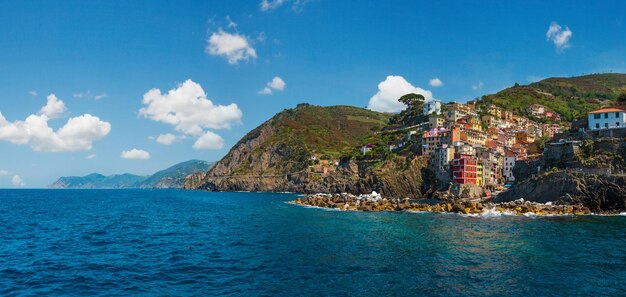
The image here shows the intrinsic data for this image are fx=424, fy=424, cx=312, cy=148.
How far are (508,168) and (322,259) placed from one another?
111642 millimetres

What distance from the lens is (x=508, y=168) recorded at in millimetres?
127938

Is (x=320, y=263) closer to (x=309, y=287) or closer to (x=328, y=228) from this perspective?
(x=309, y=287)

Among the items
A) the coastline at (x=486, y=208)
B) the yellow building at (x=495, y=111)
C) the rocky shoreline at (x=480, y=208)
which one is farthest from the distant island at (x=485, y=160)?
the rocky shoreline at (x=480, y=208)

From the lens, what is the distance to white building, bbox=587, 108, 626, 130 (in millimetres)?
93375

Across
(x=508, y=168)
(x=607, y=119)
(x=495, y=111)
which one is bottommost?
(x=508, y=168)

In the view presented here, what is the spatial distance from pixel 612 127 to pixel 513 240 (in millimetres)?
64677

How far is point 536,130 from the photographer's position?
16325cm

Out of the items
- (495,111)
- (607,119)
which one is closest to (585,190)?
(607,119)

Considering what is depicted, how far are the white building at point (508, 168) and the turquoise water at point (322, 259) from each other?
7396 centimetres

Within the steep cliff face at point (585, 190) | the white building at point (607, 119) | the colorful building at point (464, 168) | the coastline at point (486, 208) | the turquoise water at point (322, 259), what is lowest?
the turquoise water at point (322, 259)

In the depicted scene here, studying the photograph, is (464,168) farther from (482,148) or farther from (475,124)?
(475,124)

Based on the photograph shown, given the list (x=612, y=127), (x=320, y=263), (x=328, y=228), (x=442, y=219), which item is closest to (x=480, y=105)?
(x=612, y=127)

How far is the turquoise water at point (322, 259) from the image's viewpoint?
83.1 ft

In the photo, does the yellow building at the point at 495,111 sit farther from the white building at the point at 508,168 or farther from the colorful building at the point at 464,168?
the colorful building at the point at 464,168
